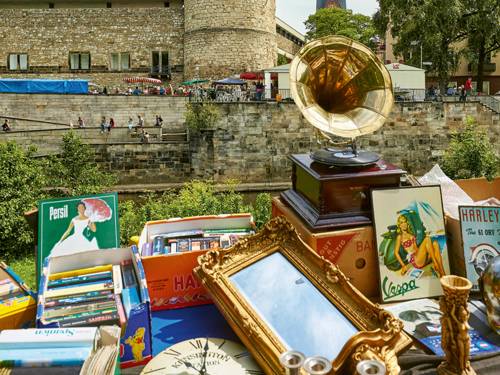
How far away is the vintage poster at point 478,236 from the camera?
8.61 feet

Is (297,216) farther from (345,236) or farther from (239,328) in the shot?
(239,328)

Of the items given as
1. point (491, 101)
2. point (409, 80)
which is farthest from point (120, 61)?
point (491, 101)

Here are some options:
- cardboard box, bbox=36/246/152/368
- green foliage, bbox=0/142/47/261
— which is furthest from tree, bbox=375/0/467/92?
cardboard box, bbox=36/246/152/368

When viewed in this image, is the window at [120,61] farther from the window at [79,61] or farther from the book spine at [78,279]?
the book spine at [78,279]

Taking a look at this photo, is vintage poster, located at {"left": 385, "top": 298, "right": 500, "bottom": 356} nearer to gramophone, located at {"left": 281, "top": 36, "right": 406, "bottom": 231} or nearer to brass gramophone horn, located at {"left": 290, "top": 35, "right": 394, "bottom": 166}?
gramophone, located at {"left": 281, "top": 36, "right": 406, "bottom": 231}

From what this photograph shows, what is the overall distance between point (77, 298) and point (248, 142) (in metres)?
17.1

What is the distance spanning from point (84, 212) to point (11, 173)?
10.3 metres

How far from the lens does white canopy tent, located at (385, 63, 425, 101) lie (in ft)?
66.3

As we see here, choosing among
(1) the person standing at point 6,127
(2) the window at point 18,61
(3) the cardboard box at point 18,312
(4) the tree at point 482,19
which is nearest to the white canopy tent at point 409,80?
(4) the tree at point 482,19

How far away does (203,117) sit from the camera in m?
18.5

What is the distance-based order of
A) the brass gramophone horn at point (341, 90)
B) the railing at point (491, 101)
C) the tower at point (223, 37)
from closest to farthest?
the brass gramophone horn at point (341, 90) → the railing at point (491, 101) → the tower at point (223, 37)

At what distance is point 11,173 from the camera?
1180 cm

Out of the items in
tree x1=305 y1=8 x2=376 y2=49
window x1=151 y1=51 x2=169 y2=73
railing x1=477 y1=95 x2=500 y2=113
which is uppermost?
tree x1=305 y1=8 x2=376 y2=49

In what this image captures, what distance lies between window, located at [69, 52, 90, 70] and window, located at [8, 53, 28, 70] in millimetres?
2700
